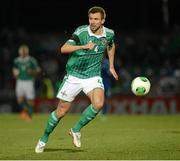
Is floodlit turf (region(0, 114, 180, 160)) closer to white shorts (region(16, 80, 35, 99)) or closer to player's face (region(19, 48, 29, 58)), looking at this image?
player's face (region(19, 48, 29, 58))

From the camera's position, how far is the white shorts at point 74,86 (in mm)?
10750

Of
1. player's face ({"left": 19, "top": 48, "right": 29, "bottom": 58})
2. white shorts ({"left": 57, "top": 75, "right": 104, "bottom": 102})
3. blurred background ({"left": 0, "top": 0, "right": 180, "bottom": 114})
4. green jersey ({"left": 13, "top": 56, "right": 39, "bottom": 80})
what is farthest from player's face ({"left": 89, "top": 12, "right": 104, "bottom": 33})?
blurred background ({"left": 0, "top": 0, "right": 180, "bottom": 114})

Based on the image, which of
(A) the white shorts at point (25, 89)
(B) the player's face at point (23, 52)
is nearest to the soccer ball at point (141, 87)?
(B) the player's face at point (23, 52)

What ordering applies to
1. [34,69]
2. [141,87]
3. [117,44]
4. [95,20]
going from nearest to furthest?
[95,20]
[141,87]
[34,69]
[117,44]

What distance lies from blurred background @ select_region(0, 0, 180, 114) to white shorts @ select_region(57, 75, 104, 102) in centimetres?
1257

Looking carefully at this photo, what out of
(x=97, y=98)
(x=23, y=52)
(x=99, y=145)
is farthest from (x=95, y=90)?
(x=23, y=52)

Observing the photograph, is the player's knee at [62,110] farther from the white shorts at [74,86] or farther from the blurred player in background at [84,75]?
the white shorts at [74,86]

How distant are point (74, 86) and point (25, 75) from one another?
1186cm

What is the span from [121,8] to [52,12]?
3227 millimetres

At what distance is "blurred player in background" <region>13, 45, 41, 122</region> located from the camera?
22.1 meters

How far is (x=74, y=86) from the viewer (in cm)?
1082

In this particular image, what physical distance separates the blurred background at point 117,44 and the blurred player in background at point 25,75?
75.9 inches

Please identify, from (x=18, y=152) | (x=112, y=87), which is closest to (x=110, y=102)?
(x=112, y=87)

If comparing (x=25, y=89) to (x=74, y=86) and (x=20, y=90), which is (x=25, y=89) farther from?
(x=74, y=86)
